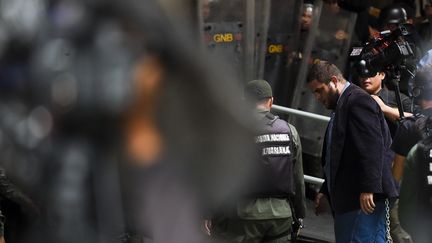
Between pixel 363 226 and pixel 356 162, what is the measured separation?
0.46 metres

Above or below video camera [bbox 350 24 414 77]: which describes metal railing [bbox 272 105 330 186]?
below

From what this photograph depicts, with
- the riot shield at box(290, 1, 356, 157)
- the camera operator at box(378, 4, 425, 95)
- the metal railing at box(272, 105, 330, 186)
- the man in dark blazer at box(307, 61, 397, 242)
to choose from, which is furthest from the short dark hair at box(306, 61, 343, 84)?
the riot shield at box(290, 1, 356, 157)

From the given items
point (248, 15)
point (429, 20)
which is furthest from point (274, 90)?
point (429, 20)

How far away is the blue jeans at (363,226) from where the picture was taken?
6781 millimetres

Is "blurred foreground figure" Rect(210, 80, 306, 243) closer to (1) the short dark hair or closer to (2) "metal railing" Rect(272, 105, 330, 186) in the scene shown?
(1) the short dark hair

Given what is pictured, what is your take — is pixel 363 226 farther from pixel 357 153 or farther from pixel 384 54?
pixel 384 54

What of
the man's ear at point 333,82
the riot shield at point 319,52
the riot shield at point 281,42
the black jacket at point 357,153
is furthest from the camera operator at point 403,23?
the black jacket at point 357,153

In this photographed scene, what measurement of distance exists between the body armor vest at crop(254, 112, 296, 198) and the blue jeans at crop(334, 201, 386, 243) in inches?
17.2

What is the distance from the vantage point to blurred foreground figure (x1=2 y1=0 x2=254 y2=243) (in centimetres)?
228

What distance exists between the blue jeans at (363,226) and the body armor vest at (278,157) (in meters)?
0.44

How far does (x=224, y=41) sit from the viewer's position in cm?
948

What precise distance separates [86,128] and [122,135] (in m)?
0.09

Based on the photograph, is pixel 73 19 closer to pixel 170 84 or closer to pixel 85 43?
pixel 85 43

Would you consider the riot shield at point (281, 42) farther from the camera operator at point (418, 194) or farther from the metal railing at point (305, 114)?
the camera operator at point (418, 194)
